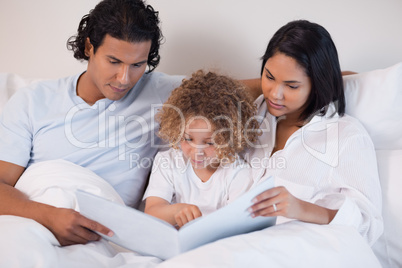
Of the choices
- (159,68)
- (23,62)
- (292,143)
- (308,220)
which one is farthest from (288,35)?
(23,62)

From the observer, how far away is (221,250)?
3.30 feet

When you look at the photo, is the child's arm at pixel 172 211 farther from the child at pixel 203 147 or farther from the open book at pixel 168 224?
the open book at pixel 168 224

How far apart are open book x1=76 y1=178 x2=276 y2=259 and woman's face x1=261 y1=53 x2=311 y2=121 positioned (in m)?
0.50

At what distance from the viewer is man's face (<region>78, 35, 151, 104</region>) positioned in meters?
1.56

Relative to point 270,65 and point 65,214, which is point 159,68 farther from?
point 65,214

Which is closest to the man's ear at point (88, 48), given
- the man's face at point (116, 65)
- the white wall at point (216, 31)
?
the man's face at point (116, 65)

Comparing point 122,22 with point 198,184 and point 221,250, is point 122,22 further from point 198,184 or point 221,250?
point 221,250

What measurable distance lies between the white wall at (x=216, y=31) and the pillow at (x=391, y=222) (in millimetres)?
644

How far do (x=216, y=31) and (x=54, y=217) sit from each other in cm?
120

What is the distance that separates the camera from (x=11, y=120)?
168 centimetres

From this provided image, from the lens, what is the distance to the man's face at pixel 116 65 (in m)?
1.56

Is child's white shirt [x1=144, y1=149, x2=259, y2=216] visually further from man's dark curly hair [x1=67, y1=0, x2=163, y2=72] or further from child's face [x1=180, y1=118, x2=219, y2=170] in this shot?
man's dark curly hair [x1=67, y1=0, x2=163, y2=72]

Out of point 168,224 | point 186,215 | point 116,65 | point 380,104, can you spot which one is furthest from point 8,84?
point 380,104

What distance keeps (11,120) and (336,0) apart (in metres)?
1.50
